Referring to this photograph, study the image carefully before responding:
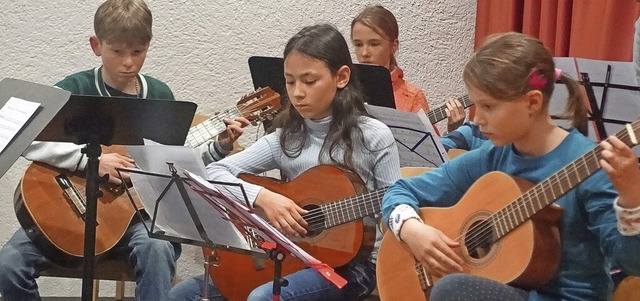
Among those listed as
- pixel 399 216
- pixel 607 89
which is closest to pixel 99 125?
pixel 399 216

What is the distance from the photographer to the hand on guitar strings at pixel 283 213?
2.55m

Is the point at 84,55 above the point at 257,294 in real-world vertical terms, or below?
above

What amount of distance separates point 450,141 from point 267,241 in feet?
3.86

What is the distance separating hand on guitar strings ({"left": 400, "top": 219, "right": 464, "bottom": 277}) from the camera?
83.2 inches

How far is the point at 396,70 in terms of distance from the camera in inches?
148

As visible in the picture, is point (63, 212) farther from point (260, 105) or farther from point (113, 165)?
point (260, 105)

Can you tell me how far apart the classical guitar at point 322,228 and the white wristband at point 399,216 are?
9.5 inches

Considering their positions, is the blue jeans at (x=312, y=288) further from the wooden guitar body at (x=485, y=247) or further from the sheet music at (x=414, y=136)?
the sheet music at (x=414, y=136)

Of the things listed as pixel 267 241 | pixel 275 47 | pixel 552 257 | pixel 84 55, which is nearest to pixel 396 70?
pixel 275 47

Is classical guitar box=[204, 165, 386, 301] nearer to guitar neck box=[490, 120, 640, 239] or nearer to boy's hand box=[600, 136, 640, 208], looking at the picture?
guitar neck box=[490, 120, 640, 239]

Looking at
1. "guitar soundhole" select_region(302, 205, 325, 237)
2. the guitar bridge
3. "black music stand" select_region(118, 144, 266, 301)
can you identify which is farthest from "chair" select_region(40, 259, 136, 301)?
"guitar soundhole" select_region(302, 205, 325, 237)

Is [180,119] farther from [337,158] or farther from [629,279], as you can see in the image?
[629,279]

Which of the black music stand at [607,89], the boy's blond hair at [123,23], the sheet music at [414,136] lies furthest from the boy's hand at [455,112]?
the boy's blond hair at [123,23]

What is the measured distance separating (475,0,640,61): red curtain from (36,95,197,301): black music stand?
176 cm
